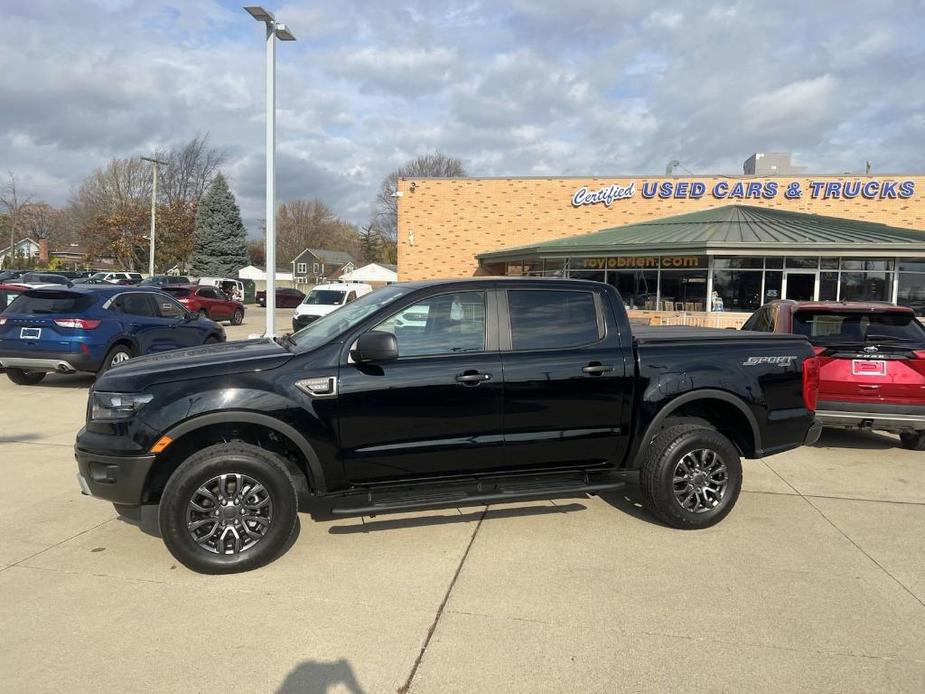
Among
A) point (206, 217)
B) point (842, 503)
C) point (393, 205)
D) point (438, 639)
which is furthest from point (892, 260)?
point (393, 205)

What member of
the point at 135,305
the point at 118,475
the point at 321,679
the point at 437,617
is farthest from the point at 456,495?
the point at 135,305

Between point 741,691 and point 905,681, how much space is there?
780mm

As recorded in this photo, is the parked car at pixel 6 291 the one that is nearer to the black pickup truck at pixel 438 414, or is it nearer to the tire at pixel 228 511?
the black pickup truck at pixel 438 414

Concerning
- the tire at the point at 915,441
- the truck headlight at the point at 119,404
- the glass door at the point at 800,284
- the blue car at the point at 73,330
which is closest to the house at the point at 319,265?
the glass door at the point at 800,284

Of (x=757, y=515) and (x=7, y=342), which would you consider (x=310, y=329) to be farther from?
(x=7, y=342)

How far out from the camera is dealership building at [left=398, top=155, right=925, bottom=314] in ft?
68.4

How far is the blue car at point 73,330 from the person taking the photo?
971 cm

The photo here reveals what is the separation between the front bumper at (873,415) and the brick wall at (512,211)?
21.3 meters

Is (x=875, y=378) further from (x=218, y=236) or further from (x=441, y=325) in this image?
(x=218, y=236)

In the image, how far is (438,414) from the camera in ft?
14.2

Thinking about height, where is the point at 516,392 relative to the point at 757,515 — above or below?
above

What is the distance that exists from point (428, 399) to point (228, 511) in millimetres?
1381

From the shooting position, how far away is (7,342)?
9.71 m

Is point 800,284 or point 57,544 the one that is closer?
point 57,544
